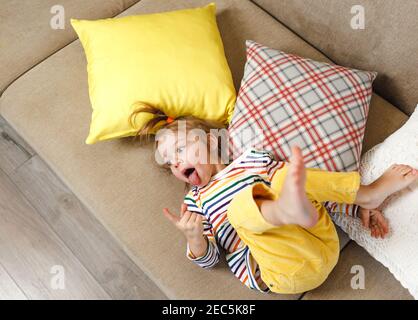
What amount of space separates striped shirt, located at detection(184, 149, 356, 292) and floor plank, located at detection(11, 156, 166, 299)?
453mm

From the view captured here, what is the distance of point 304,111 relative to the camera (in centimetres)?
111

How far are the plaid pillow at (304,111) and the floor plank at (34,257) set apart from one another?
731 millimetres

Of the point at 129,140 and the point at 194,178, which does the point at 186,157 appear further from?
the point at 129,140

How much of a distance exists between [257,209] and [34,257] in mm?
970

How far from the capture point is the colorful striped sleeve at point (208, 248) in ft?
3.45

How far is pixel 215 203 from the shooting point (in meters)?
1.12

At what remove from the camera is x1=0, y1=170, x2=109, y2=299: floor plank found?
146 centimetres

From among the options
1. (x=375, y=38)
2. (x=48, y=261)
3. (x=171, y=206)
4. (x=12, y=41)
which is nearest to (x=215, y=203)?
(x=171, y=206)

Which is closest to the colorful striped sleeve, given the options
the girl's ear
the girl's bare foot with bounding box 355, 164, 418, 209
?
the girl's ear

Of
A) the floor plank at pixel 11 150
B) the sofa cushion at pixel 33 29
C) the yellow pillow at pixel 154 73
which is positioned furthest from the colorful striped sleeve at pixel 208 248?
the floor plank at pixel 11 150

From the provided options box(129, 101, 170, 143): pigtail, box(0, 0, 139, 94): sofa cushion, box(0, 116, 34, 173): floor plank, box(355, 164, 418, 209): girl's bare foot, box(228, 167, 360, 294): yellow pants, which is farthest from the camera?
box(0, 116, 34, 173): floor plank

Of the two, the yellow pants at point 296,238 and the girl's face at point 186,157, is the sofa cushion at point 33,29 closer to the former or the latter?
the girl's face at point 186,157

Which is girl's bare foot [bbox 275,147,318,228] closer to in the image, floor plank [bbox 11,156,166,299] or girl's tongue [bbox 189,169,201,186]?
girl's tongue [bbox 189,169,201,186]

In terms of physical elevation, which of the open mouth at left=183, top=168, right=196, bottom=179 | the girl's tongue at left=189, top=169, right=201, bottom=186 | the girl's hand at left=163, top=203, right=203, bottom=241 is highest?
the open mouth at left=183, top=168, right=196, bottom=179
